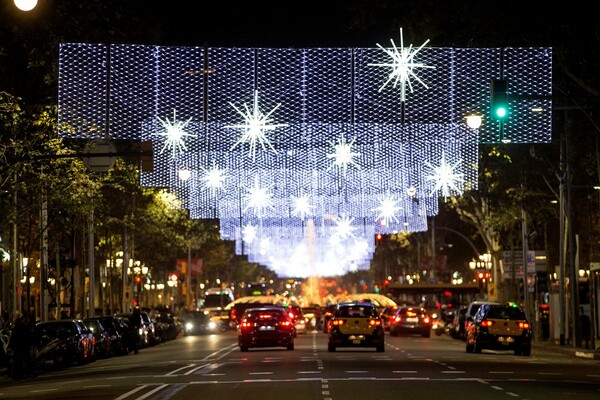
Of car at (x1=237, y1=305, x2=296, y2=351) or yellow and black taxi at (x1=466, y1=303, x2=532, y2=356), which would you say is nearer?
yellow and black taxi at (x1=466, y1=303, x2=532, y2=356)

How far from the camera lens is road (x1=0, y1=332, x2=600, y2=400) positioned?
880 inches

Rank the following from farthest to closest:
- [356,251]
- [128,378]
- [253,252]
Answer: [253,252], [356,251], [128,378]

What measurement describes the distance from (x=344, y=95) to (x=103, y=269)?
1984 inches

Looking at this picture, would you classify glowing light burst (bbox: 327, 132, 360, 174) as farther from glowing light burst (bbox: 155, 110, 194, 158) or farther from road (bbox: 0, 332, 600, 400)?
road (bbox: 0, 332, 600, 400)

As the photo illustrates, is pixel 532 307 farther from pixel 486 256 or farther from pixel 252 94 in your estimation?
pixel 252 94

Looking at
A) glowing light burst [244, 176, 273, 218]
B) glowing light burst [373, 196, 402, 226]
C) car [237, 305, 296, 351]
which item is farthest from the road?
glowing light burst [373, 196, 402, 226]

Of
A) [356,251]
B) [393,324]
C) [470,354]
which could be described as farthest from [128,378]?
[356,251]

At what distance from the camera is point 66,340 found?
121ft

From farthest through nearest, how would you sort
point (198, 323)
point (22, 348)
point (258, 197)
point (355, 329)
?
point (198, 323)
point (258, 197)
point (355, 329)
point (22, 348)

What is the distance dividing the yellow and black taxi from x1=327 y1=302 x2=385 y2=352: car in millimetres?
3338

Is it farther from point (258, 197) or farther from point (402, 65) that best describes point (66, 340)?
point (258, 197)

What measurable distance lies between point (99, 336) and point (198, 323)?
3313cm

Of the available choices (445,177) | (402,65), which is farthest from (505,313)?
(402,65)

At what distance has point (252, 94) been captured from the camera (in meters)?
32.7
